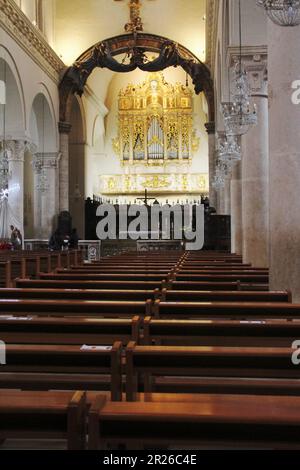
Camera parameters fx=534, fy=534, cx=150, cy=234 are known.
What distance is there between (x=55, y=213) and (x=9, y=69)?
279 inches

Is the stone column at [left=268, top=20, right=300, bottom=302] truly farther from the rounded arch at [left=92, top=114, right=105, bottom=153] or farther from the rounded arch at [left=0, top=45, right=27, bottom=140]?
the rounded arch at [left=92, top=114, right=105, bottom=153]

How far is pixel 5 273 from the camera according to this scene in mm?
9859

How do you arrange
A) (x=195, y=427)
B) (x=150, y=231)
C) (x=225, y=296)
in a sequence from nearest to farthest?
(x=195, y=427), (x=225, y=296), (x=150, y=231)

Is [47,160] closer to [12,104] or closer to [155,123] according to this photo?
[12,104]

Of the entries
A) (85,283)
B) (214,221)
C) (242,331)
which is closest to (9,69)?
(214,221)

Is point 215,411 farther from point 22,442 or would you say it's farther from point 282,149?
point 282,149

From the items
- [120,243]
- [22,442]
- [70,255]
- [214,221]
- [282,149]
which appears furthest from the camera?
[120,243]

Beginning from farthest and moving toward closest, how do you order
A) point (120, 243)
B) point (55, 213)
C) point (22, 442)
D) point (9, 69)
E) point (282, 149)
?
1. point (120, 243)
2. point (55, 213)
3. point (9, 69)
4. point (282, 149)
5. point (22, 442)

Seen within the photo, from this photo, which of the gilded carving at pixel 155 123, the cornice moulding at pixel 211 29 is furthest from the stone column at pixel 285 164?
the gilded carving at pixel 155 123

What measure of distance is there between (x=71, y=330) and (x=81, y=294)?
1.80 m

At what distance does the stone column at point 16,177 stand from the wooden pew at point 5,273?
337 inches

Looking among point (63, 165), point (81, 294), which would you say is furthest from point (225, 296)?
point (63, 165)

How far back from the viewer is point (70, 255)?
14977 mm

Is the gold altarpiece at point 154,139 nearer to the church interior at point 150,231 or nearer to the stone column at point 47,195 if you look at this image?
the church interior at point 150,231
